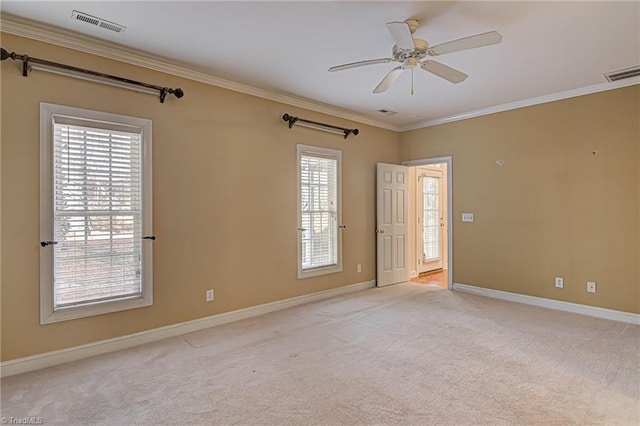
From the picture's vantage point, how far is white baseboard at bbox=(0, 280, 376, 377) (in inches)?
106

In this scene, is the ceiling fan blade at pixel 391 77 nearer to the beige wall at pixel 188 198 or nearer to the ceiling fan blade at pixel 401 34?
the ceiling fan blade at pixel 401 34

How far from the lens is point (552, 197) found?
443cm

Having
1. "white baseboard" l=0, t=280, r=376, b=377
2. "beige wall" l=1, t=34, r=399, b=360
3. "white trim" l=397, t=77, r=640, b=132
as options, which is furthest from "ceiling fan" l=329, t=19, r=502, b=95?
"white baseboard" l=0, t=280, r=376, b=377

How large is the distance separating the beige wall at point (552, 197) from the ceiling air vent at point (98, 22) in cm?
458

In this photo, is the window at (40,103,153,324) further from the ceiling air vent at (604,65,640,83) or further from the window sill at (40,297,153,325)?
the ceiling air vent at (604,65,640,83)

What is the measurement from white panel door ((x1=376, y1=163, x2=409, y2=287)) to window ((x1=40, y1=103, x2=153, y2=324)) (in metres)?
3.52

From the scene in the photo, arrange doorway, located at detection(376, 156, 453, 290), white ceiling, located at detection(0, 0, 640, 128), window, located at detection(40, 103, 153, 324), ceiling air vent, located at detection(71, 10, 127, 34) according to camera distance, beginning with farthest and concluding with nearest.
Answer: doorway, located at detection(376, 156, 453, 290) < window, located at detection(40, 103, 153, 324) < ceiling air vent, located at detection(71, 10, 127, 34) < white ceiling, located at detection(0, 0, 640, 128)

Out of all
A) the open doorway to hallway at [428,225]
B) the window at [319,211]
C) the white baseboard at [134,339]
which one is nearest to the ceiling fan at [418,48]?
the window at [319,211]

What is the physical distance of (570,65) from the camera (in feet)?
11.4

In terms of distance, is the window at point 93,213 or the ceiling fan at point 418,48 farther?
the window at point 93,213

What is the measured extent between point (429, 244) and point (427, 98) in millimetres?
3357

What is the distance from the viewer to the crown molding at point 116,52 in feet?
8.77

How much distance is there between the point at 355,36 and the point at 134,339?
3.38 m

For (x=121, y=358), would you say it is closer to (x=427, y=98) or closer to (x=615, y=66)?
(x=427, y=98)
